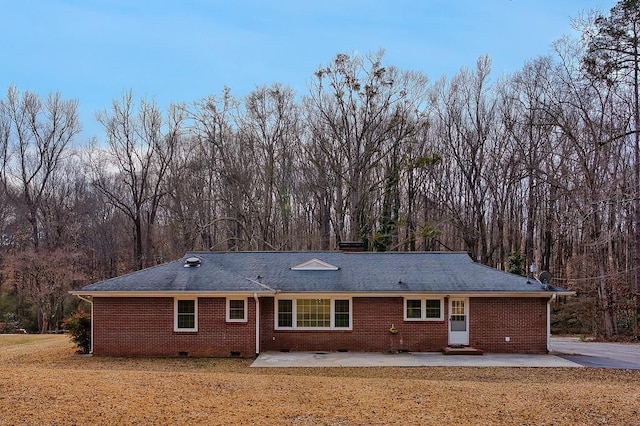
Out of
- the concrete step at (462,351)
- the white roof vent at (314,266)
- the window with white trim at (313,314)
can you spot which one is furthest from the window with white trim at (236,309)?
the concrete step at (462,351)

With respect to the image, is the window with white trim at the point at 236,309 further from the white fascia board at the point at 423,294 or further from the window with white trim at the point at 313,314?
the window with white trim at the point at 313,314

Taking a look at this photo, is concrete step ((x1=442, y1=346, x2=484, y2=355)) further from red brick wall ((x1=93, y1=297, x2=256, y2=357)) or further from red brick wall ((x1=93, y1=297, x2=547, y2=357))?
red brick wall ((x1=93, y1=297, x2=256, y2=357))

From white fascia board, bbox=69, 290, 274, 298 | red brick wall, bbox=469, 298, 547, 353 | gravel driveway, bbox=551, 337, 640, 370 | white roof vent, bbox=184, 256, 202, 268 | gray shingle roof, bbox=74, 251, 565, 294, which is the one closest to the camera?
gravel driveway, bbox=551, 337, 640, 370

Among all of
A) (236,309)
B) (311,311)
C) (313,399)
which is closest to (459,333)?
(311,311)

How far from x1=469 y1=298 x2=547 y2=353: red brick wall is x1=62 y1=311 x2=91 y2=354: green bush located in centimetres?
1268

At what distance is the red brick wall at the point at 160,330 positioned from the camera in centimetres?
1895

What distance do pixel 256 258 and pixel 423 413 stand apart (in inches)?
→ 543

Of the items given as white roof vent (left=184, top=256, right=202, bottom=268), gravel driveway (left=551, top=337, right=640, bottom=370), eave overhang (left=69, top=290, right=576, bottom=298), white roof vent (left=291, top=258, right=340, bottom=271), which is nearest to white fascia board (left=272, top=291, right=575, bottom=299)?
eave overhang (left=69, top=290, right=576, bottom=298)

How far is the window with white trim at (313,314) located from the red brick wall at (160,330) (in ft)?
5.08

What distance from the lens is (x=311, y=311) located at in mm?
20172

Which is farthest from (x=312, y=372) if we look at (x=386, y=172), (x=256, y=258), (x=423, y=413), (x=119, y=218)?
(x=119, y=218)

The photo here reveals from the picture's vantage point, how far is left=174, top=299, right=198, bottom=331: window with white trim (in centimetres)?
1909

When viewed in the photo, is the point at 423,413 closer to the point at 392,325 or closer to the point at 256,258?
the point at 392,325

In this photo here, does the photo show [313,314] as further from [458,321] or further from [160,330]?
[160,330]
